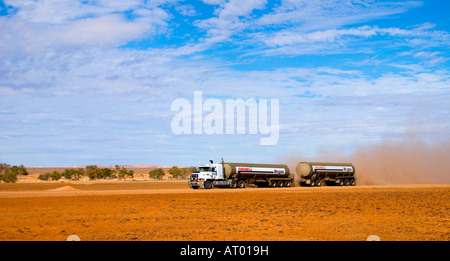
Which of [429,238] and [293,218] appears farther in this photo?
[293,218]

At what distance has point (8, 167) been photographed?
114 meters

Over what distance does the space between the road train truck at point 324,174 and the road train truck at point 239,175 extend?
2.85 meters

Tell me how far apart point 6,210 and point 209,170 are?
28.9 metres

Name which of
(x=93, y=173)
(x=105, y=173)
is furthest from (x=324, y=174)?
(x=105, y=173)

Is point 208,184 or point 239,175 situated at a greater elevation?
point 239,175

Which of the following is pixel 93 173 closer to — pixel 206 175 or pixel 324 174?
pixel 206 175

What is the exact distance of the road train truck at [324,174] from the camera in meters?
64.4

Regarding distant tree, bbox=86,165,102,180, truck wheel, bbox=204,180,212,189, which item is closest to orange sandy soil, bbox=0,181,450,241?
truck wheel, bbox=204,180,212,189

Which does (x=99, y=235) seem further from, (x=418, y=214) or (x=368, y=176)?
(x=368, y=176)

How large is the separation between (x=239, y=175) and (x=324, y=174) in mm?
15522

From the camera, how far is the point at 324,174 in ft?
215
